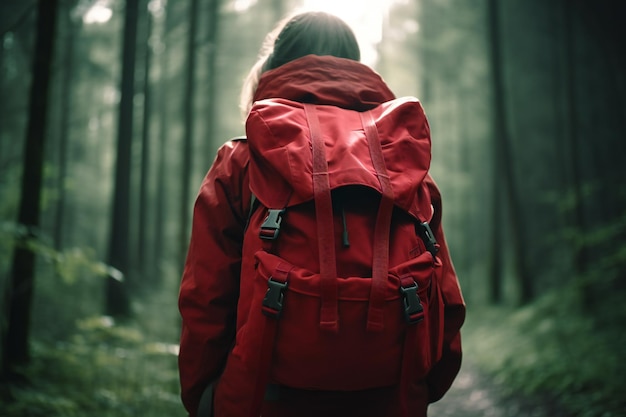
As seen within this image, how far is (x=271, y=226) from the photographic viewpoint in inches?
51.6

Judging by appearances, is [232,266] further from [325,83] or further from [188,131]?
[188,131]

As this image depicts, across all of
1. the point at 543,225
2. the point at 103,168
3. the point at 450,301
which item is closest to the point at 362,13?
the point at 543,225

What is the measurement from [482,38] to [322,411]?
13656mm

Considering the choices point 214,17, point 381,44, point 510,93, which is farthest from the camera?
point 381,44

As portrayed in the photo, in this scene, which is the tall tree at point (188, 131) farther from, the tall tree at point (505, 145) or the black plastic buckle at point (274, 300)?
the black plastic buckle at point (274, 300)

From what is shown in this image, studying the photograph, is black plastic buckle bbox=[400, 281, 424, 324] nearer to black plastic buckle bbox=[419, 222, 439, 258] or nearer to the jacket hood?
black plastic buckle bbox=[419, 222, 439, 258]

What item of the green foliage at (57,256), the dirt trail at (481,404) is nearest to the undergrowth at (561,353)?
the dirt trail at (481,404)

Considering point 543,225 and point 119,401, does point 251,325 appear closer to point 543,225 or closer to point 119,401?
point 119,401

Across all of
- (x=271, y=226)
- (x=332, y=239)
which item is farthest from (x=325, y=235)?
Result: (x=271, y=226)

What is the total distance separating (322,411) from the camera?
140 centimetres

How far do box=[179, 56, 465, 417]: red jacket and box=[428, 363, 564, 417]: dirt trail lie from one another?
13.3ft

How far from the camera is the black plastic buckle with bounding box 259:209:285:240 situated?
131cm

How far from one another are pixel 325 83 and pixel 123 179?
7866mm

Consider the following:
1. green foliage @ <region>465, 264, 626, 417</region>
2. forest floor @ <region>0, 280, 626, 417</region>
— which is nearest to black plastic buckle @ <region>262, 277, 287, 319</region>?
forest floor @ <region>0, 280, 626, 417</region>
